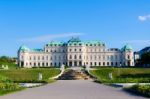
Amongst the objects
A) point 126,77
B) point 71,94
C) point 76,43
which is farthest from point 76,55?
point 71,94

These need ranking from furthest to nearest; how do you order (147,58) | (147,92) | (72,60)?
(72,60) < (147,58) < (147,92)

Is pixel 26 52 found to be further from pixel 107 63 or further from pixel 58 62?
pixel 107 63

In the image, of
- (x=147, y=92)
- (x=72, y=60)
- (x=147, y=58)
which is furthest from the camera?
(x=72, y=60)

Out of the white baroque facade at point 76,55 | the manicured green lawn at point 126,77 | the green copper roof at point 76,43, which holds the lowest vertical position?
the manicured green lawn at point 126,77

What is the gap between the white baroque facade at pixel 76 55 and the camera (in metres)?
140

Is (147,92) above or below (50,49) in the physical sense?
below

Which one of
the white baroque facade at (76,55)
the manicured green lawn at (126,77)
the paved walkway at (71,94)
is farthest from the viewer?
the white baroque facade at (76,55)

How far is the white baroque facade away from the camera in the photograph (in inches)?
5517

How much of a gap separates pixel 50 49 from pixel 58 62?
604 cm

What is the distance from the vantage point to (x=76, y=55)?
14000 cm

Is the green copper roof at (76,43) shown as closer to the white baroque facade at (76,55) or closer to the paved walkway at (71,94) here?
the white baroque facade at (76,55)

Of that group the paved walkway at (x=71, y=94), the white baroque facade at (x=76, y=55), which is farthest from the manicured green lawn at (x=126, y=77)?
the white baroque facade at (x=76, y=55)

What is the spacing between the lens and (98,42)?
142500 mm

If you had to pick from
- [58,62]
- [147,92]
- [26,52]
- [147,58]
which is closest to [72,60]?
[58,62]
